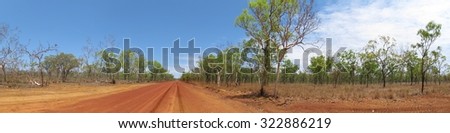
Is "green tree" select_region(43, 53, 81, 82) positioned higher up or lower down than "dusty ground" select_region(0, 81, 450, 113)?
higher up

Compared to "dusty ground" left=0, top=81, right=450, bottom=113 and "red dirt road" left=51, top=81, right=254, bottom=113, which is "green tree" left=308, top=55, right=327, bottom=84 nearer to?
"dusty ground" left=0, top=81, right=450, bottom=113

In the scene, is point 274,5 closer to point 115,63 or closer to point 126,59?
point 115,63

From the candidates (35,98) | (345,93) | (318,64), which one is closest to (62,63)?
(318,64)

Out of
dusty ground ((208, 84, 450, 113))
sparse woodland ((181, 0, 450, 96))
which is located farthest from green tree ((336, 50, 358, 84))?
dusty ground ((208, 84, 450, 113))

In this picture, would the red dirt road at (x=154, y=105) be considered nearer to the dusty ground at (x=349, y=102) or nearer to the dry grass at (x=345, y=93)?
the dusty ground at (x=349, y=102)

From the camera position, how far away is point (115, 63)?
247 ft

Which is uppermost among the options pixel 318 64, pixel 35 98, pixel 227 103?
pixel 318 64

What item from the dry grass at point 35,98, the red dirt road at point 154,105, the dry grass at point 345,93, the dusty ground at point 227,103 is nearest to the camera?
the red dirt road at point 154,105

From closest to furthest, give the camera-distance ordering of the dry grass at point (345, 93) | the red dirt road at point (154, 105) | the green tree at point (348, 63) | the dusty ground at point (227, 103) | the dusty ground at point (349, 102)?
the red dirt road at point (154, 105) < the dusty ground at point (227, 103) < the dusty ground at point (349, 102) < the dry grass at point (345, 93) < the green tree at point (348, 63)

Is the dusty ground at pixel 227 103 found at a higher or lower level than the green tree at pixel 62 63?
lower

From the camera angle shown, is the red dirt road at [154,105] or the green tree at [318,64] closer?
the red dirt road at [154,105]

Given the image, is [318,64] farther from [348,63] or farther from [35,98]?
[35,98]

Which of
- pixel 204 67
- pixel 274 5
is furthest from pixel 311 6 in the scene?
pixel 204 67

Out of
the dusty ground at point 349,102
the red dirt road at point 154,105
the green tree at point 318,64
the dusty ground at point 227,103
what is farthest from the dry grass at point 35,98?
the green tree at point 318,64
